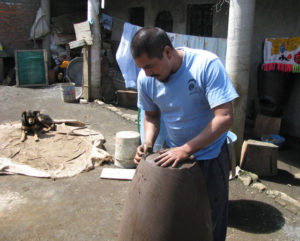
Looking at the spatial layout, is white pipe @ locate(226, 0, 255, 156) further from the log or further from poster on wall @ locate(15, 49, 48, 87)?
poster on wall @ locate(15, 49, 48, 87)

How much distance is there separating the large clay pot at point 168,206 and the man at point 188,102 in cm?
9

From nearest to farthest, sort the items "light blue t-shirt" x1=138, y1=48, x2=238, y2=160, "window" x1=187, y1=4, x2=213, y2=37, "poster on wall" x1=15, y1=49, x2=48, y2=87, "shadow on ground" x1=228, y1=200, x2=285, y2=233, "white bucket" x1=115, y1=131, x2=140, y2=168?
1. "light blue t-shirt" x1=138, y1=48, x2=238, y2=160
2. "shadow on ground" x1=228, y1=200, x2=285, y2=233
3. "white bucket" x1=115, y1=131, x2=140, y2=168
4. "window" x1=187, y1=4, x2=213, y2=37
5. "poster on wall" x1=15, y1=49, x2=48, y2=87

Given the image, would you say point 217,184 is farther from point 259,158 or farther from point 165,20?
point 165,20

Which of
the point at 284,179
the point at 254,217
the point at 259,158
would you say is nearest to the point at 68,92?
the point at 259,158

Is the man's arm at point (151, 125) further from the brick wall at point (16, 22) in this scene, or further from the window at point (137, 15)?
the brick wall at point (16, 22)

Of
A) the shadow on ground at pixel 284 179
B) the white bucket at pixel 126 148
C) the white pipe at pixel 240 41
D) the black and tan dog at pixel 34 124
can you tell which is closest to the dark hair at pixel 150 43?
the white bucket at pixel 126 148

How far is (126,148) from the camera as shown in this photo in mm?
4668

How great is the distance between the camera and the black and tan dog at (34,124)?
5.66m

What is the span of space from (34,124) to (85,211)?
114 inches

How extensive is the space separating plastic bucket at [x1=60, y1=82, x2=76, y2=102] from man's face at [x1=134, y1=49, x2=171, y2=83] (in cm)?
746

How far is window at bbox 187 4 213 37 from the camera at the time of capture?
28.0 feet

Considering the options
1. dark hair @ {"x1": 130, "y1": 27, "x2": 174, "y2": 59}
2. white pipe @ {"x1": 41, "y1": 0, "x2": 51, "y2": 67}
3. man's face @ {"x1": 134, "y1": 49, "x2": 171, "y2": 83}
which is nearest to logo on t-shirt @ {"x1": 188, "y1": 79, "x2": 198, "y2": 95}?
man's face @ {"x1": 134, "y1": 49, "x2": 171, "y2": 83}

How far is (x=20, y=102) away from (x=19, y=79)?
2439 mm

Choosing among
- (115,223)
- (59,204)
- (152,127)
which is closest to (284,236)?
(115,223)
